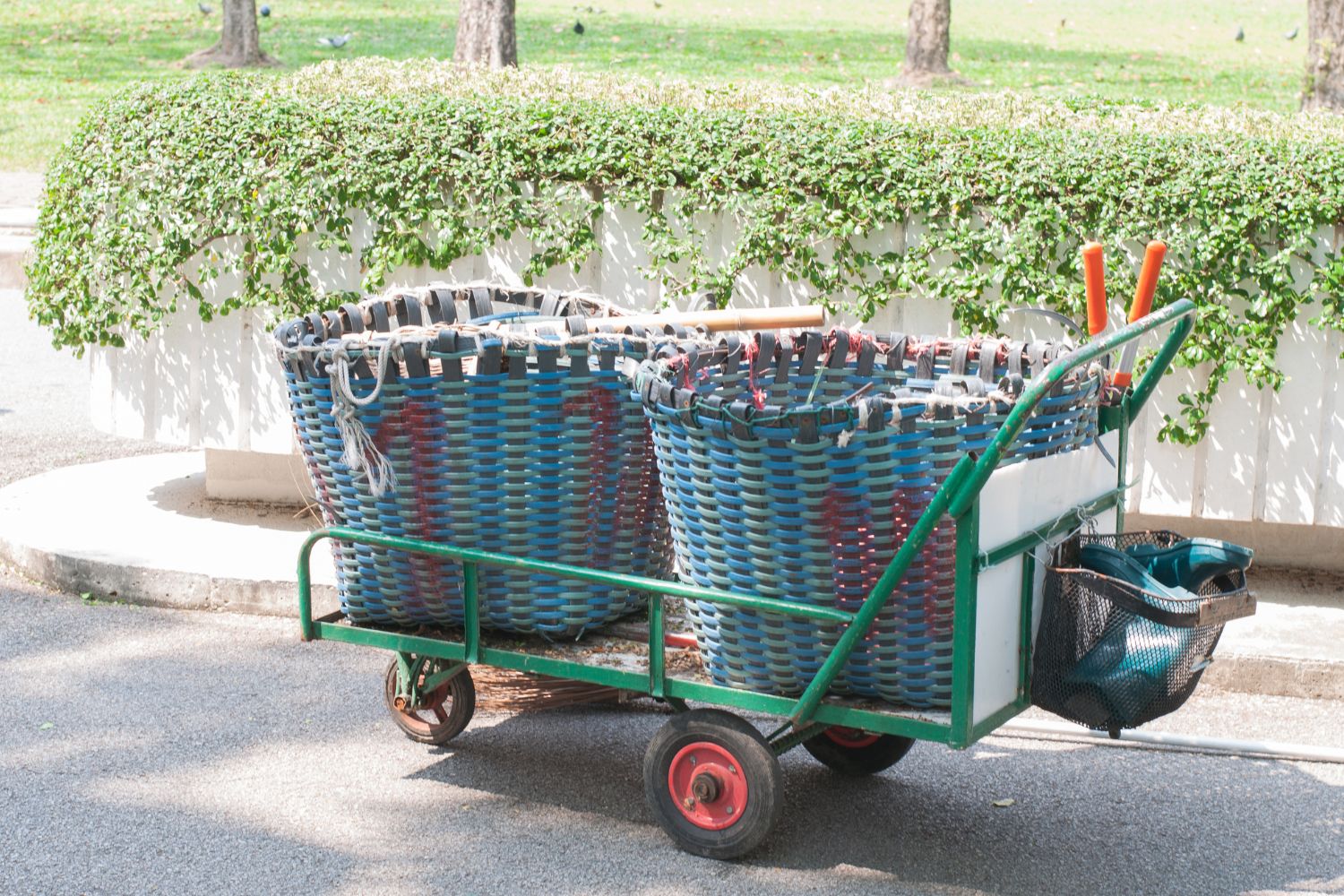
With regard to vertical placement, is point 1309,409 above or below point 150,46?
below

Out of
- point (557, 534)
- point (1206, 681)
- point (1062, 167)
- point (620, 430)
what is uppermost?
point (1062, 167)

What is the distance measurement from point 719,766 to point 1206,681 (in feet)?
7.07

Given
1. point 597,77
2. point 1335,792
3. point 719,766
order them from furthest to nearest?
1. point 597,77
2. point 1335,792
3. point 719,766

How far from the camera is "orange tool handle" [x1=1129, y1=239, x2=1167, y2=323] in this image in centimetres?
374

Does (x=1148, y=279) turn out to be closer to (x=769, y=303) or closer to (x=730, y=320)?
(x=730, y=320)

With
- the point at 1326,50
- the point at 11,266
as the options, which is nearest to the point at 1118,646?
the point at 1326,50

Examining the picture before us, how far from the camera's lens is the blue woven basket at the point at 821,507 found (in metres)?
3.46

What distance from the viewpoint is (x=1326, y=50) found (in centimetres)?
1029

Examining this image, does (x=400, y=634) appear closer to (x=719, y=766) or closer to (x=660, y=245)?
(x=719, y=766)

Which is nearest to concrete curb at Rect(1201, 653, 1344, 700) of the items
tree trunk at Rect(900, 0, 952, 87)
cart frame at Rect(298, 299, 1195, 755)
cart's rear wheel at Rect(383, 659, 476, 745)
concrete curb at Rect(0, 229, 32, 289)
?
cart frame at Rect(298, 299, 1195, 755)

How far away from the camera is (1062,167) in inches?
224

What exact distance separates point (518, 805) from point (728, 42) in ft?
67.5

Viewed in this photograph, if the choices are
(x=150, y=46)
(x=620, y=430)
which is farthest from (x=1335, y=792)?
(x=150, y=46)

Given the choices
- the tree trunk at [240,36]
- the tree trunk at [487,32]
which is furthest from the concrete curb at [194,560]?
the tree trunk at [240,36]
